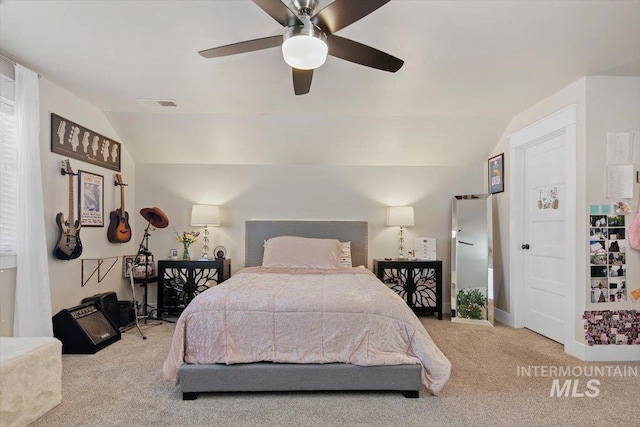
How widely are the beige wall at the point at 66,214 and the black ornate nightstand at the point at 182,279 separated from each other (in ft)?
1.97

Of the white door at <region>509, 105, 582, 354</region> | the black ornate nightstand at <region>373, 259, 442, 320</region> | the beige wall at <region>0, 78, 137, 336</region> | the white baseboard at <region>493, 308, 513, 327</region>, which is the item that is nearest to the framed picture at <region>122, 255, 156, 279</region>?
the beige wall at <region>0, 78, 137, 336</region>

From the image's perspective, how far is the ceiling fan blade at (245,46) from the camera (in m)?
1.94

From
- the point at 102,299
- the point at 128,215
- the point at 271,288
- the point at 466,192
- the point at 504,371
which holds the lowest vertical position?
the point at 504,371

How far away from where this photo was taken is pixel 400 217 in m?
4.45

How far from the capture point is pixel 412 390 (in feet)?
7.31

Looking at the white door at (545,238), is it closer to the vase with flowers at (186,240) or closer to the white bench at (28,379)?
the vase with flowers at (186,240)

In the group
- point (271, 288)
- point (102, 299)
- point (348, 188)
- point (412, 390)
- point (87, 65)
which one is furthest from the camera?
point (348, 188)

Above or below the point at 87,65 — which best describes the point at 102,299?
below

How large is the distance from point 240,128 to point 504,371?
369cm

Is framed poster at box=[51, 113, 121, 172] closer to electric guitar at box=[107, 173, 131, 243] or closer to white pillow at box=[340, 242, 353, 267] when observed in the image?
electric guitar at box=[107, 173, 131, 243]

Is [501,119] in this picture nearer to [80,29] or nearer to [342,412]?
[342,412]

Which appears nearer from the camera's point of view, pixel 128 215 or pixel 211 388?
pixel 211 388

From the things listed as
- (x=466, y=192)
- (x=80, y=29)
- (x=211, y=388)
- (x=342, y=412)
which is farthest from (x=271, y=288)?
(x=466, y=192)

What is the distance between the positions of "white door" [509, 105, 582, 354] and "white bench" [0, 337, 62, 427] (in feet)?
13.2
